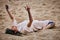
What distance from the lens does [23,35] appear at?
3.30 m

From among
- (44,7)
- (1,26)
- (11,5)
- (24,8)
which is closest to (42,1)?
(44,7)

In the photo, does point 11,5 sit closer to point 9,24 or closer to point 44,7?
point 9,24

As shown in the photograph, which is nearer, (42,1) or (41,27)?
(41,27)

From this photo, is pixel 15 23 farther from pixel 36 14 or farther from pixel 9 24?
pixel 36 14

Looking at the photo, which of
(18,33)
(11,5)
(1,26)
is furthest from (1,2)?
(18,33)

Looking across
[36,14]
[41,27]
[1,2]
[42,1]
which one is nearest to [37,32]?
[41,27]

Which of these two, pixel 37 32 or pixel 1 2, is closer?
pixel 37 32

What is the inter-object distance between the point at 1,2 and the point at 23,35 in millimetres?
781

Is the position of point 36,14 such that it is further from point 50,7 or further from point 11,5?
point 11,5

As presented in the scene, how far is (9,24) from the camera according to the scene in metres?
3.43

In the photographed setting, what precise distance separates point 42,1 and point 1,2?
2.47 ft

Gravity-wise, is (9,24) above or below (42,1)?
below

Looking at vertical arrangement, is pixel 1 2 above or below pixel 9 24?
above

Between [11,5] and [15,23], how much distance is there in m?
0.35
